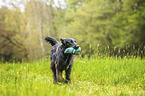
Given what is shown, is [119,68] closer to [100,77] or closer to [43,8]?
[100,77]

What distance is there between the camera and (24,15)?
21922mm

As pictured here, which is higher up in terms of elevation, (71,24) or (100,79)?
(71,24)

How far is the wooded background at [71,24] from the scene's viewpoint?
46.4ft

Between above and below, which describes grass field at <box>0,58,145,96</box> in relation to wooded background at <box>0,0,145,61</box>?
below

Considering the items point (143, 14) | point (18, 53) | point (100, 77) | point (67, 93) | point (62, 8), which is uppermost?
point (62, 8)

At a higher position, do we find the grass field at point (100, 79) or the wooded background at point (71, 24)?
the wooded background at point (71, 24)

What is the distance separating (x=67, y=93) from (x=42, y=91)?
52 centimetres

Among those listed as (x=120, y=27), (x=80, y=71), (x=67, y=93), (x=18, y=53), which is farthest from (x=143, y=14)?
(x=18, y=53)

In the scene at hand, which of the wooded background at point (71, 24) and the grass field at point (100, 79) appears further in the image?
the wooded background at point (71, 24)

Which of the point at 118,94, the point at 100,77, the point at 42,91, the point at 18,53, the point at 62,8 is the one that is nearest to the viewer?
the point at 42,91

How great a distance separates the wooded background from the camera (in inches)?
557

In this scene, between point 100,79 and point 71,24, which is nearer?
point 100,79

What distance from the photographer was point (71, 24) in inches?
828

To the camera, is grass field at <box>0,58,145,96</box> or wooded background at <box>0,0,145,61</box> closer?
grass field at <box>0,58,145,96</box>
